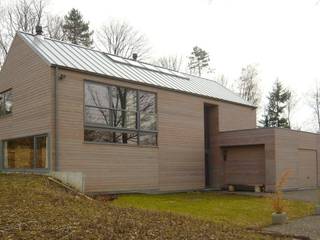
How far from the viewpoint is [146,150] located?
760 inches

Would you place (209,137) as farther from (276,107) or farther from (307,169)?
(276,107)

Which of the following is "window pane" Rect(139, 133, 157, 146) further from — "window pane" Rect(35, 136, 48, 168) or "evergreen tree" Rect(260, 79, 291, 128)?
"evergreen tree" Rect(260, 79, 291, 128)

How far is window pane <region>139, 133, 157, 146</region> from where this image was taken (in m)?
19.2

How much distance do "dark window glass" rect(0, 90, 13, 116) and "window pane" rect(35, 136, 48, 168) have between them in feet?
11.2

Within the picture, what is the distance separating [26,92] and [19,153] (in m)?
2.63

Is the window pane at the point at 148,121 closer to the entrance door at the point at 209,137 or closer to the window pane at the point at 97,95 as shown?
the window pane at the point at 97,95

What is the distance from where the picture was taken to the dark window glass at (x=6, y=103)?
767 inches

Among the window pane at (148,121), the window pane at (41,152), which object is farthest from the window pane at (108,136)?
the window pane at (41,152)

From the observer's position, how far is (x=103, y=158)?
17266 millimetres

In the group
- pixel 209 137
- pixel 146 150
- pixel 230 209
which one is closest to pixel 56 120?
pixel 146 150

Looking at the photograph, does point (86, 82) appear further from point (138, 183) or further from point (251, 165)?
point (251, 165)

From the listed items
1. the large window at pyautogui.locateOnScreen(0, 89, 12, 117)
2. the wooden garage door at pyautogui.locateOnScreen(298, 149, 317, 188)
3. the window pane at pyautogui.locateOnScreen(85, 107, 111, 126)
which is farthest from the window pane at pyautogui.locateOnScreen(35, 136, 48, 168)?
the wooden garage door at pyautogui.locateOnScreen(298, 149, 317, 188)

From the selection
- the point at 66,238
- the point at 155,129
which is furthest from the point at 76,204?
the point at 155,129

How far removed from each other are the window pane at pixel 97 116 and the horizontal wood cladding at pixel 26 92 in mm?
1616
